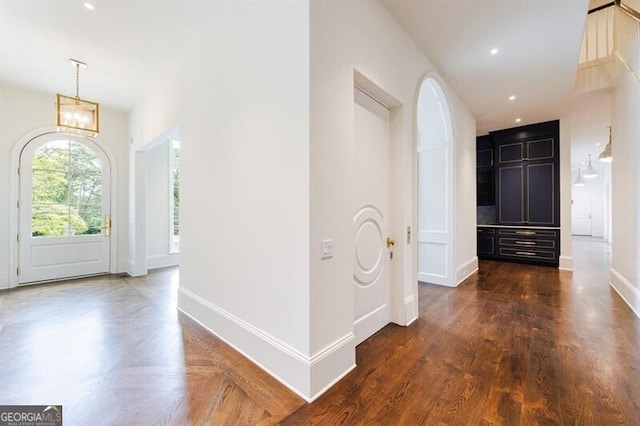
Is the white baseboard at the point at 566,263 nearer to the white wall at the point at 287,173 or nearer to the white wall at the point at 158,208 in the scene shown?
the white wall at the point at 287,173

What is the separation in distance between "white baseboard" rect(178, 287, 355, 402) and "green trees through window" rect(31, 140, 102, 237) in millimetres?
4254

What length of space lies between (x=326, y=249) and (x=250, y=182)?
2.95 ft

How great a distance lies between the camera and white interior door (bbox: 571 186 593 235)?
13094 millimetres

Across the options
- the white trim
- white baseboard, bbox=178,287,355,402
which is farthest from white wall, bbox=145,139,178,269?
the white trim

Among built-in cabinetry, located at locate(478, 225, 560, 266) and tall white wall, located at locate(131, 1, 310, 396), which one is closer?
tall white wall, located at locate(131, 1, 310, 396)

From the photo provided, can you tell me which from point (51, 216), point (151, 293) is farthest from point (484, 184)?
point (51, 216)

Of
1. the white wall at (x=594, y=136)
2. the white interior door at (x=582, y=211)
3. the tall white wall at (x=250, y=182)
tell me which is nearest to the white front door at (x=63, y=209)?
the tall white wall at (x=250, y=182)

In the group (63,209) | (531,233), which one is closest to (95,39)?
(63,209)

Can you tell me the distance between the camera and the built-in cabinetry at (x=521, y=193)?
5926 millimetres

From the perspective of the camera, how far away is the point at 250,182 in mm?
2326

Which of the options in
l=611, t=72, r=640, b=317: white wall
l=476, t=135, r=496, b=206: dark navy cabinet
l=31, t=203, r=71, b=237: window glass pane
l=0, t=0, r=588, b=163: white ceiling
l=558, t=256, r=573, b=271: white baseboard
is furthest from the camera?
l=476, t=135, r=496, b=206: dark navy cabinet

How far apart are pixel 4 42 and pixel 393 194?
488 cm

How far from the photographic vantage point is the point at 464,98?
4793 millimetres

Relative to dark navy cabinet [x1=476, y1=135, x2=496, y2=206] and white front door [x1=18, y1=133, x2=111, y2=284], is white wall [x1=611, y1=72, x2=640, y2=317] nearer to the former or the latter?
dark navy cabinet [x1=476, y1=135, x2=496, y2=206]
